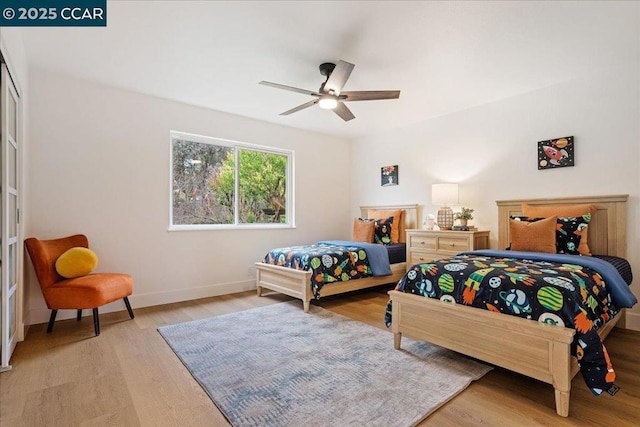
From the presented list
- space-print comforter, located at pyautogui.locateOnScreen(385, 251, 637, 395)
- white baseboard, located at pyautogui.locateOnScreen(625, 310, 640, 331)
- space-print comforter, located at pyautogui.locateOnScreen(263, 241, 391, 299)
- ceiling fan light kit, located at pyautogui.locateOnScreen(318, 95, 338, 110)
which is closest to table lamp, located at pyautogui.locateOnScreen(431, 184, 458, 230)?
space-print comforter, located at pyautogui.locateOnScreen(263, 241, 391, 299)

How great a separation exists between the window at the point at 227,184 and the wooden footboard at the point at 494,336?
2855mm

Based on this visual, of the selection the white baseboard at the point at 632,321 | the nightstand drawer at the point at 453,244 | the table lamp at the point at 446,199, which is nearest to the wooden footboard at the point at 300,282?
the nightstand drawer at the point at 453,244

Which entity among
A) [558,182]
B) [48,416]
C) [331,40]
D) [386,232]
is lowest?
[48,416]

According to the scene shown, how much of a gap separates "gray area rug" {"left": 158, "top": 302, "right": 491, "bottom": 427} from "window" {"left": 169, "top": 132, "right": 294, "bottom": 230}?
168 centimetres

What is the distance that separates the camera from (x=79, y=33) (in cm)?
250

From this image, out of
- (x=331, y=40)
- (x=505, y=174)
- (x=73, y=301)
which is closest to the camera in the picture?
(x=331, y=40)

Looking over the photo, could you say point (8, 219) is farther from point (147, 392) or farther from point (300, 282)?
point (300, 282)

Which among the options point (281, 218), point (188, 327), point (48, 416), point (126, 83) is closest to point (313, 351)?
point (188, 327)

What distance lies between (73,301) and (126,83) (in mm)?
2236

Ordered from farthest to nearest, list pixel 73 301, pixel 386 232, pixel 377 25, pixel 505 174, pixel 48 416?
pixel 386 232 → pixel 505 174 → pixel 73 301 → pixel 377 25 → pixel 48 416

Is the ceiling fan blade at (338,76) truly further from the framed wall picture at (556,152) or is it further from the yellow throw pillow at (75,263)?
the yellow throw pillow at (75,263)

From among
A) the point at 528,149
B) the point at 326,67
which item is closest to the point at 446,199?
the point at 528,149

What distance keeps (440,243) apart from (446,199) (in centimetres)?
59

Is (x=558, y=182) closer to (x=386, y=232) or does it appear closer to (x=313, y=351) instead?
(x=386, y=232)
